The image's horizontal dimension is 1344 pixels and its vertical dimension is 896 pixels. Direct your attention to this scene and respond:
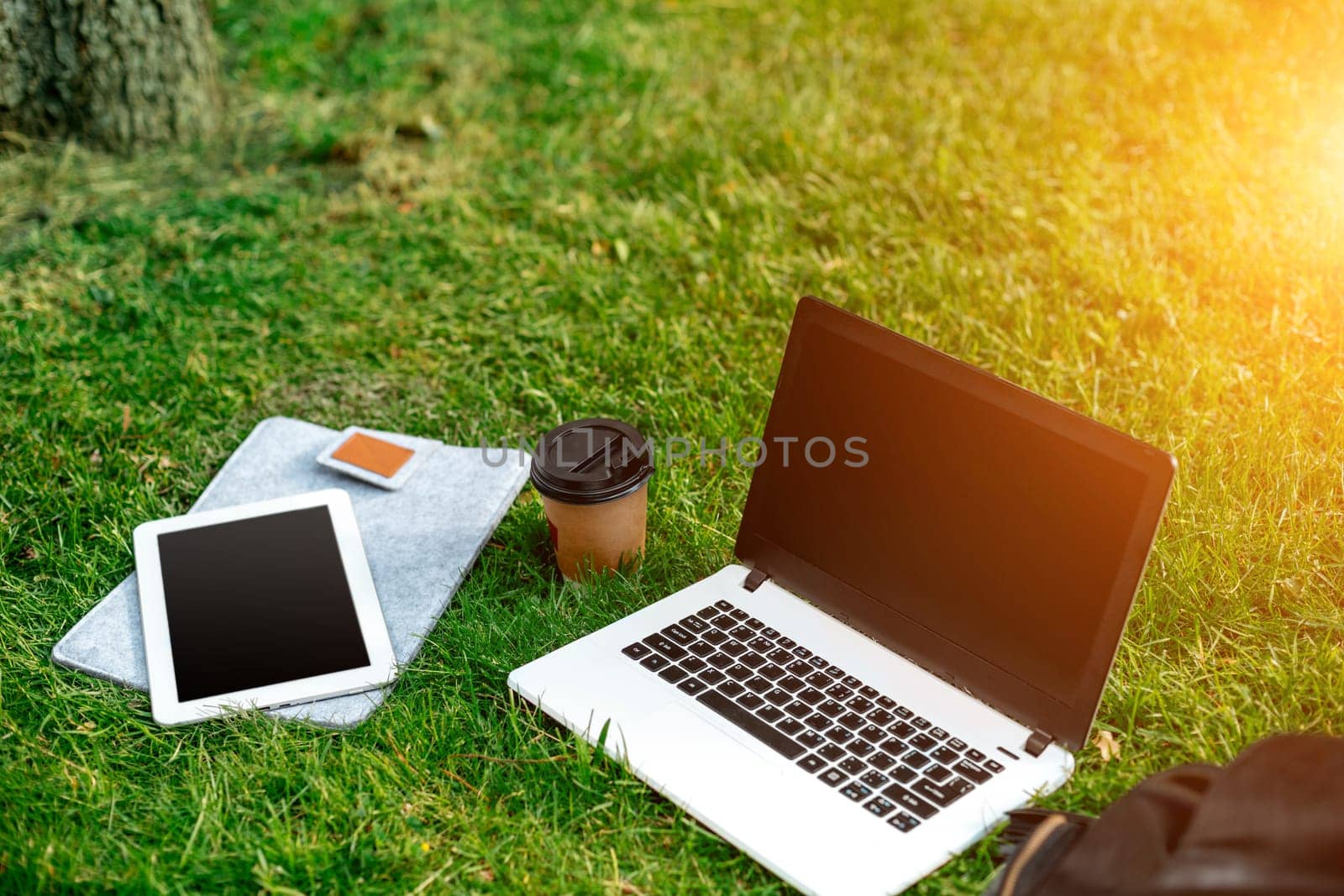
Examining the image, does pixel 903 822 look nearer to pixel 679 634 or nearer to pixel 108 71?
pixel 679 634

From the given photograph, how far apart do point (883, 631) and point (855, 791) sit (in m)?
0.37

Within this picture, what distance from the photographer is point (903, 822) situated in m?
2.12

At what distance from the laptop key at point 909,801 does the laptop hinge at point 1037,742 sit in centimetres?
23

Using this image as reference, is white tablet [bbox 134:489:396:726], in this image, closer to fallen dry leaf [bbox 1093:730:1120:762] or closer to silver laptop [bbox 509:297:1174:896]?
silver laptop [bbox 509:297:1174:896]

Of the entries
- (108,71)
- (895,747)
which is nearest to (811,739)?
(895,747)

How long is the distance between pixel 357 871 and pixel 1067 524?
1.39m

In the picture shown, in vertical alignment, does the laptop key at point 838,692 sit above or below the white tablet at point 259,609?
above

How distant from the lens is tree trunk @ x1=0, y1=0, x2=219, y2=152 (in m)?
4.21

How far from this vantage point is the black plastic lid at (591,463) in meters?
2.64

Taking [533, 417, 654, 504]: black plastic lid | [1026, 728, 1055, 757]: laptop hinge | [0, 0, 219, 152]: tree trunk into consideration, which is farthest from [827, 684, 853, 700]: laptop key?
[0, 0, 219, 152]: tree trunk

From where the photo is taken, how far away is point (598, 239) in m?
4.17

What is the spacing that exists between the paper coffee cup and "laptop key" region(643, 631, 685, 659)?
327 millimetres

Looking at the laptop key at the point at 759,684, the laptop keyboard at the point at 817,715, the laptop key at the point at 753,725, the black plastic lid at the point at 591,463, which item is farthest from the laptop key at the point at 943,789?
the black plastic lid at the point at 591,463

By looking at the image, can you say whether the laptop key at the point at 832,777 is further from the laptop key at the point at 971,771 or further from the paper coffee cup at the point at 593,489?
the paper coffee cup at the point at 593,489
